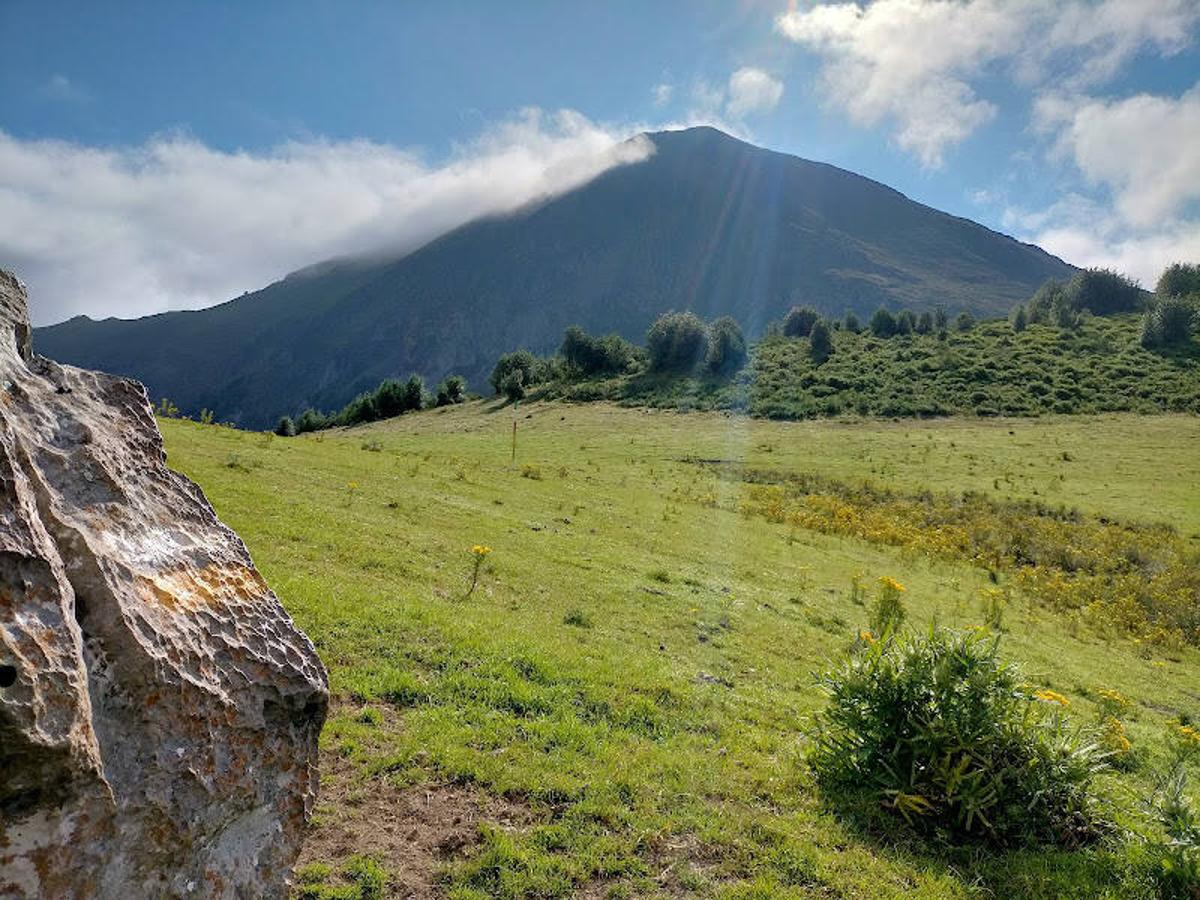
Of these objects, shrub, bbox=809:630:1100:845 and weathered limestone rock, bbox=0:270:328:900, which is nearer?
weathered limestone rock, bbox=0:270:328:900

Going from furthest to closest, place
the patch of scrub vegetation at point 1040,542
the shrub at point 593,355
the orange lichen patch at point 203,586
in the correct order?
the shrub at point 593,355
the patch of scrub vegetation at point 1040,542
the orange lichen patch at point 203,586

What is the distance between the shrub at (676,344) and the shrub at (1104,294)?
5735 cm

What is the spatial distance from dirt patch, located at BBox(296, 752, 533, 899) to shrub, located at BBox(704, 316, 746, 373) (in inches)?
3324

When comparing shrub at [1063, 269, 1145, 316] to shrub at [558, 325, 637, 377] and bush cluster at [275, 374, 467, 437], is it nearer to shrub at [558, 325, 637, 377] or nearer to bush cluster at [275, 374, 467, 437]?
shrub at [558, 325, 637, 377]

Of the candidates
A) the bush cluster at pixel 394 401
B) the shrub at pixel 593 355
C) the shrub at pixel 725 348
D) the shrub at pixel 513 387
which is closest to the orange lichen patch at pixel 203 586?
the shrub at pixel 513 387

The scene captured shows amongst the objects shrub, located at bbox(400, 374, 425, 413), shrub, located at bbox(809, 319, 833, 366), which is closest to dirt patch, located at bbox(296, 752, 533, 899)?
shrub, located at bbox(809, 319, 833, 366)

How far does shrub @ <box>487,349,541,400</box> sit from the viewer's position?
89.4 metres

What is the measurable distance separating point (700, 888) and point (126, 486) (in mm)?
5733

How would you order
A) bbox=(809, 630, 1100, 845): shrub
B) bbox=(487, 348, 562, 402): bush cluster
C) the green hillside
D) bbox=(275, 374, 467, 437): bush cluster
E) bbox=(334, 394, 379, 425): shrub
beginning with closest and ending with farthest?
1. bbox=(809, 630, 1100, 845): shrub
2. the green hillside
3. bbox=(487, 348, 562, 402): bush cluster
4. bbox=(275, 374, 467, 437): bush cluster
5. bbox=(334, 394, 379, 425): shrub

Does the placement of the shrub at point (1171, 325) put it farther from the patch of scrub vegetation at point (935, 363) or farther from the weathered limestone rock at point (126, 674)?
the weathered limestone rock at point (126, 674)

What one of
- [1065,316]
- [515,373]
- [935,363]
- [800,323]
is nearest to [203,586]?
[935,363]

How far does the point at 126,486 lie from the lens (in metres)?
4.20

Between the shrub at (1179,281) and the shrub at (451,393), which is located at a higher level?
the shrub at (1179,281)

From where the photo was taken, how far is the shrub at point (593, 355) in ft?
334
